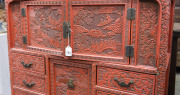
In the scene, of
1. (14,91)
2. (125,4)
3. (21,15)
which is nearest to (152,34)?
(125,4)

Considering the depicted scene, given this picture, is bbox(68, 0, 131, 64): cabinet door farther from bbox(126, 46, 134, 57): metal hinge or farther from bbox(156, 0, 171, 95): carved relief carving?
bbox(156, 0, 171, 95): carved relief carving

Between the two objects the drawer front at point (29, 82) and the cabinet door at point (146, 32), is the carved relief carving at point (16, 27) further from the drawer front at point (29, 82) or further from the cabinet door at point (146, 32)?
the cabinet door at point (146, 32)

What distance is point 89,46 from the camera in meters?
1.42

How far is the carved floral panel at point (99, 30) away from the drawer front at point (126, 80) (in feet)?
0.43

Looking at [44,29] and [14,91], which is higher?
[44,29]

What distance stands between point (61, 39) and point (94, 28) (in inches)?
11.7

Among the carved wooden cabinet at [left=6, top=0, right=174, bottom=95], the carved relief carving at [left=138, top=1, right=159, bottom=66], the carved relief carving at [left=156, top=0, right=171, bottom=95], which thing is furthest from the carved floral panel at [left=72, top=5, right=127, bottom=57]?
the carved relief carving at [left=156, top=0, right=171, bottom=95]

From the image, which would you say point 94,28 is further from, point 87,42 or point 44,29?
point 44,29

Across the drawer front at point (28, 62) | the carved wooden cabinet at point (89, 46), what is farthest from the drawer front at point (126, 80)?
the drawer front at point (28, 62)

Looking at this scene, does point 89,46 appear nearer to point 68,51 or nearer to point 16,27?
point 68,51

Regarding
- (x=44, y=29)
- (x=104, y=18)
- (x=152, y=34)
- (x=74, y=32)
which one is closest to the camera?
(x=152, y=34)

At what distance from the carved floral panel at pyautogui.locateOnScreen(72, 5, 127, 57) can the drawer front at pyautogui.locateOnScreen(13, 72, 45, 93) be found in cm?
49

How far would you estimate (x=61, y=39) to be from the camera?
4.95 ft

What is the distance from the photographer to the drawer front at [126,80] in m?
1.26
